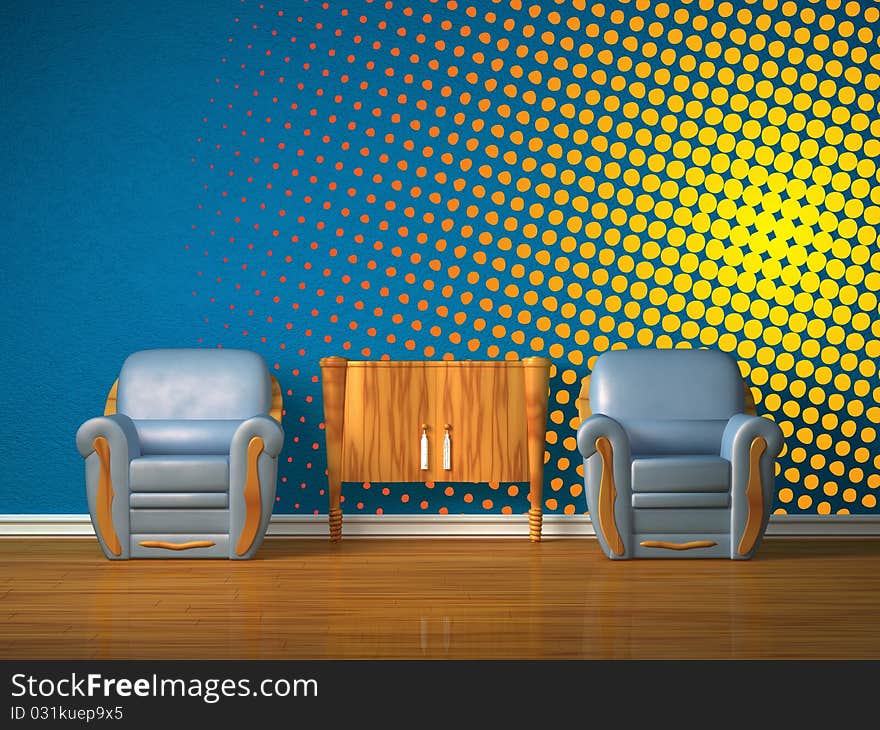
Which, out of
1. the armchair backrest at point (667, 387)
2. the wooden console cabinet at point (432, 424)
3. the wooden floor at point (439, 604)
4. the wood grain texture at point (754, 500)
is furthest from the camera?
the wooden console cabinet at point (432, 424)

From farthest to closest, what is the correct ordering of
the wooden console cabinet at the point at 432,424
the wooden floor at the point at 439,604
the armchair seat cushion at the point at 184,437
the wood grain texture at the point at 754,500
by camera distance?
the wooden console cabinet at the point at 432,424, the armchair seat cushion at the point at 184,437, the wood grain texture at the point at 754,500, the wooden floor at the point at 439,604

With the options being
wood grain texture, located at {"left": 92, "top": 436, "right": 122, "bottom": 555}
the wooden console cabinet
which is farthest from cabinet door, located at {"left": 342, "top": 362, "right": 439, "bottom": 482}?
wood grain texture, located at {"left": 92, "top": 436, "right": 122, "bottom": 555}

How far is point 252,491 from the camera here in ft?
13.5

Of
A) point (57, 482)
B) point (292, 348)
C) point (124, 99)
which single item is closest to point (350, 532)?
point (292, 348)

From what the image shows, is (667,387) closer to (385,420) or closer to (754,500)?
(754,500)

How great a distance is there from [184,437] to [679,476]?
7.56 feet

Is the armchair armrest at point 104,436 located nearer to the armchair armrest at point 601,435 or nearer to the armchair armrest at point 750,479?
the armchair armrest at point 601,435

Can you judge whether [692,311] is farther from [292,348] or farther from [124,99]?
[124,99]

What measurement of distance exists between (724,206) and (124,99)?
10.8ft

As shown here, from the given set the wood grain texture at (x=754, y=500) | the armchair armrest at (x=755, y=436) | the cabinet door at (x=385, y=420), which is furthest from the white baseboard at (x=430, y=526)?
the armchair armrest at (x=755, y=436)

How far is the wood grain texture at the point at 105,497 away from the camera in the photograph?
4.10 m

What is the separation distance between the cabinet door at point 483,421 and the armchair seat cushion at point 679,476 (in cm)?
75

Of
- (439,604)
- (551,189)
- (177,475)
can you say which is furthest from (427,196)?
(439,604)

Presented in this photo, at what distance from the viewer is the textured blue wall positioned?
495 centimetres
